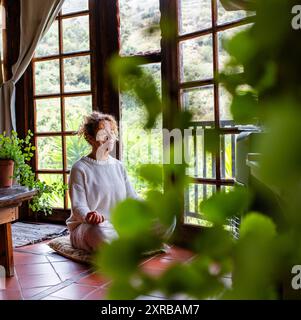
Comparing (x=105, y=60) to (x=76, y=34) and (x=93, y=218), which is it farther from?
(x=93, y=218)

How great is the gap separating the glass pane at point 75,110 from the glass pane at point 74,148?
11 cm

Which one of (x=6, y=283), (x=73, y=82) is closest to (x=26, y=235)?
(x=6, y=283)

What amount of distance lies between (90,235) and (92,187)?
389mm

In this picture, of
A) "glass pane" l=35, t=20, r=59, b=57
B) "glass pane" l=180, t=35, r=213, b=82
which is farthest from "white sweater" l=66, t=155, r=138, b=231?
"glass pane" l=35, t=20, r=59, b=57

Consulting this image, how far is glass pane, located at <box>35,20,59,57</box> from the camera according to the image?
4270 mm

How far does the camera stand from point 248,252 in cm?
20

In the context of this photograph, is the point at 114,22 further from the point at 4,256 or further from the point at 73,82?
the point at 4,256

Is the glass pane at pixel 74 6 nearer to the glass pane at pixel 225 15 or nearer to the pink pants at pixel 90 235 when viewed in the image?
the glass pane at pixel 225 15

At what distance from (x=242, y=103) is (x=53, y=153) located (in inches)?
165

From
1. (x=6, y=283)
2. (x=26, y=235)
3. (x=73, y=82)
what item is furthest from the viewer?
(x=73, y=82)

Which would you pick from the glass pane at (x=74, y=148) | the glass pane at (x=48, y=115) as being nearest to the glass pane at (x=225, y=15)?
the glass pane at (x=74, y=148)

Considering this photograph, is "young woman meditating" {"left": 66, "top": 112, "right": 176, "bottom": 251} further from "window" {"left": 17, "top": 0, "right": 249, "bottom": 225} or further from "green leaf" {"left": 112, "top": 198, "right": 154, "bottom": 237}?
"green leaf" {"left": 112, "top": 198, "right": 154, "bottom": 237}

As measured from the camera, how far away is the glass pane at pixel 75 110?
Result: 4156 millimetres

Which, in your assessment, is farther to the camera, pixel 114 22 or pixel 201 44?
pixel 114 22
